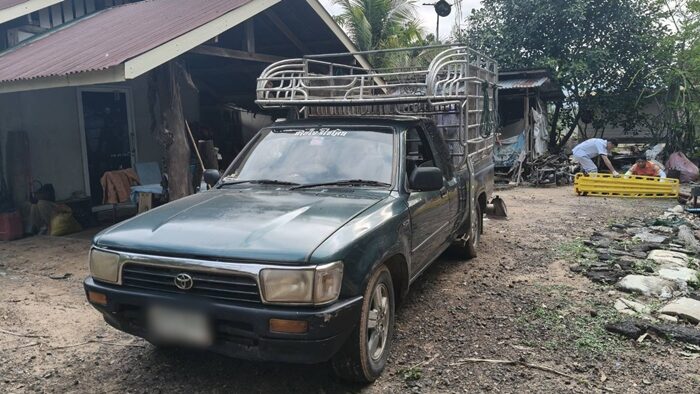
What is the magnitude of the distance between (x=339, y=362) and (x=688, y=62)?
1545 cm

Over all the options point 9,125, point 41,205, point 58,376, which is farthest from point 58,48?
point 58,376

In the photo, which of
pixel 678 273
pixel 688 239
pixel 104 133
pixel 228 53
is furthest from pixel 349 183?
pixel 104 133

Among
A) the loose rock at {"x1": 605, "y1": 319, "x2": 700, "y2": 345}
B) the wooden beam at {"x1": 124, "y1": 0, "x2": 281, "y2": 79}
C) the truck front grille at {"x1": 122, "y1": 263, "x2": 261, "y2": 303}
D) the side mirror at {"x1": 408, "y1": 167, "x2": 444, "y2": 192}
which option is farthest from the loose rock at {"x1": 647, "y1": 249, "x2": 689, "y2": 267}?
the wooden beam at {"x1": 124, "y1": 0, "x2": 281, "y2": 79}

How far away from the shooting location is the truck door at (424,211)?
4293mm

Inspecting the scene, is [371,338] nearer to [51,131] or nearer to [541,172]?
[51,131]

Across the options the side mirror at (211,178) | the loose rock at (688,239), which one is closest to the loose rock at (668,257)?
the loose rock at (688,239)

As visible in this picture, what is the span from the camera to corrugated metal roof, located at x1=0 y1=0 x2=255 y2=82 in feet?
20.5

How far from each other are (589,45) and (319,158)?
15.2 metres

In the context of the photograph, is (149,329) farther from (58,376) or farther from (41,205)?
(41,205)

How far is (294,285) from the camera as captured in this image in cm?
287

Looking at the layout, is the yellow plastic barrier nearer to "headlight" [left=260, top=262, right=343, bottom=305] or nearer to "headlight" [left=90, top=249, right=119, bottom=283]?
"headlight" [left=260, top=262, right=343, bottom=305]

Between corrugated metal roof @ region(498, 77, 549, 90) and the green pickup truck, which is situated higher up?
corrugated metal roof @ region(498, 77, 549, 90)

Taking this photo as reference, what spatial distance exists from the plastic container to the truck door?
260 inches

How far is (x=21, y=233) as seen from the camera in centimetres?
836
